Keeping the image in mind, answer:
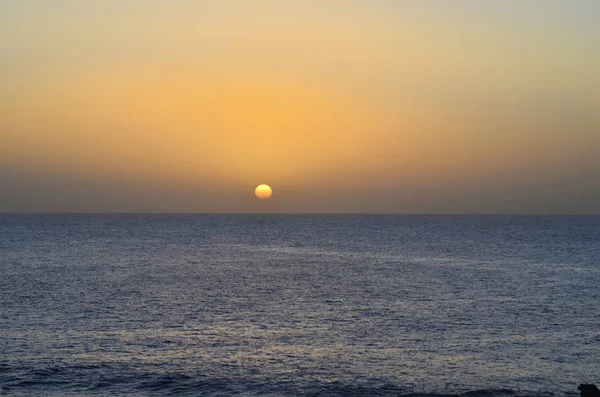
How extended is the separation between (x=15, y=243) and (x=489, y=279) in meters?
112

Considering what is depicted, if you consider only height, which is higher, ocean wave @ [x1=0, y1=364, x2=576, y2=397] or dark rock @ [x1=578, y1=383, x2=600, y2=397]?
dark rock @ [x1=578, y1=383, x2=600, y2=397]

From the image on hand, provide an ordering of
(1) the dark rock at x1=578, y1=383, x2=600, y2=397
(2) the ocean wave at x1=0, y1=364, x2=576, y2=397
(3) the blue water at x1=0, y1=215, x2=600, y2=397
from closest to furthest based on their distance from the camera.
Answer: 1. (1) the dark rock at x1=578, y1=383, x2=600, y2=397
2. (2) the ocean wave at x1=0, y1=364, x2=576, y2=397
3. (3) the blue water at x1=0, y1=215, x2=600, y2=397

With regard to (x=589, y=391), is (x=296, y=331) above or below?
below

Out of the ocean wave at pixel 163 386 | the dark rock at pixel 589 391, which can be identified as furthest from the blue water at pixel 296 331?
the dark rock at pixel 589 391

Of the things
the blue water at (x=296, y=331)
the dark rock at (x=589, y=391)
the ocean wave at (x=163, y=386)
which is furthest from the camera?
the blue water at (x=296, y=331)

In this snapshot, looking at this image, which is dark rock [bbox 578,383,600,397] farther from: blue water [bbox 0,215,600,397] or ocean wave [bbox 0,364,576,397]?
blue water [bbox 0,215,600,397]

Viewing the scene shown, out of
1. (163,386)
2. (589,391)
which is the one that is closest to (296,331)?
(163,386)

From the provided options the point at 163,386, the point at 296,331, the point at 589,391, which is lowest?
the point at 163,386

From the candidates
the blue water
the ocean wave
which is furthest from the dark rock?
the blue water

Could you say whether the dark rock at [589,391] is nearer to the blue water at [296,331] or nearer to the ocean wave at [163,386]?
the ocean wave at [163,386]

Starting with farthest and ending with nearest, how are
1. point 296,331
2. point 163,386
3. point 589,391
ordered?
point 296,331
point 163,386
point 589,391

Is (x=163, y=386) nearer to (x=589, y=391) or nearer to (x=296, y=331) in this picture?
(x=296, y=331)

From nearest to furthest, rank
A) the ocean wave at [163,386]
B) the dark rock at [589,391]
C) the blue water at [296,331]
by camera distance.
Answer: the dark rock at [589,391]
the ocean wave at [163,386]
the blue water at [296,331]

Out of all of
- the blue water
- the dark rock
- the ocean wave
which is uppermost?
the dark rock
